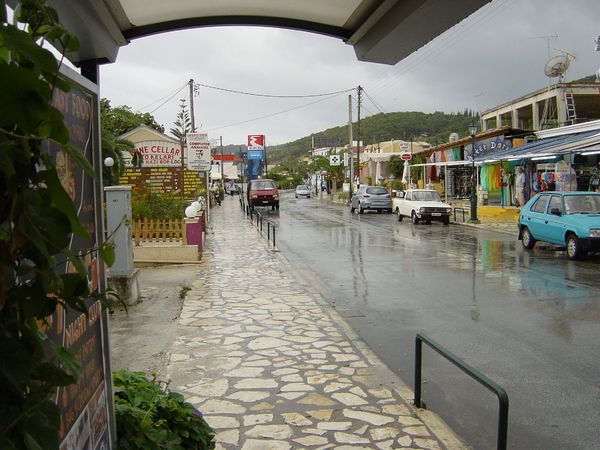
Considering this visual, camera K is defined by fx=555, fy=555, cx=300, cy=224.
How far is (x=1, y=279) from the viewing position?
122cm

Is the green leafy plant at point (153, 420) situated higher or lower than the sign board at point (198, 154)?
lower

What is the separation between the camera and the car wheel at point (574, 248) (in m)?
13.3

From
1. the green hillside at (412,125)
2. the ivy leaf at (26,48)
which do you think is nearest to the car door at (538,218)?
the ivy leaf at (26,48)

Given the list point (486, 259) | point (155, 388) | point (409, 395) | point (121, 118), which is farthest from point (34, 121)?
point (121, 118)

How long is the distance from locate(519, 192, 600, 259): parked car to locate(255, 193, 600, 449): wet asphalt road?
42cm

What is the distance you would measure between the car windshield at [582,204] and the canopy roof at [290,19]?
1200 centimetres

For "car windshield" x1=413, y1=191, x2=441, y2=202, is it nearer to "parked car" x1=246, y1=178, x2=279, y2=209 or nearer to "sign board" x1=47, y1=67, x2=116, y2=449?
"parked car" x1=246, y1=178, x2=279, y2=209

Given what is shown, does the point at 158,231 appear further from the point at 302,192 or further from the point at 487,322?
the point at 302,192

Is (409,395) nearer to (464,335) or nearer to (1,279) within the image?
(464,335)

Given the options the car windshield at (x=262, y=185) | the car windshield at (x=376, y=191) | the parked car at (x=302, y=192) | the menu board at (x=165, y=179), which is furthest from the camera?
the parked car at (x=302, y=192)

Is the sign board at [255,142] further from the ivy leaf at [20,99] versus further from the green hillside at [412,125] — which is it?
the ivy leaf at [20,99]

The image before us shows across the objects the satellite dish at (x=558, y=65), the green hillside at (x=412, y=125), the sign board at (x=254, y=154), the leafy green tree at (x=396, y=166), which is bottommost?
the leafy green tree at (x=396, y=166)

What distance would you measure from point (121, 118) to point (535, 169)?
2974 centimetres

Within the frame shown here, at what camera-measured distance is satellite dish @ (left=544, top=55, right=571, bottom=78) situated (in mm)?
30797
